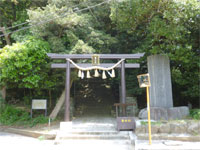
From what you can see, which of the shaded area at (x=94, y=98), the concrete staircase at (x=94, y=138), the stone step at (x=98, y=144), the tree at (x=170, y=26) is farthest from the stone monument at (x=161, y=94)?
the shaded area at (x=94, y=98)

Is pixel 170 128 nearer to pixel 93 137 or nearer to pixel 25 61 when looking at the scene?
pixel 93 137

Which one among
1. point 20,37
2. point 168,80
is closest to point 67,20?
point 20,37

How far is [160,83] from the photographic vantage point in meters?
8.77

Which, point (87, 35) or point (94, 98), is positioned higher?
point (87, 35)

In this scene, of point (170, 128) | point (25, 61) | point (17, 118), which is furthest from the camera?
point (17, 118)

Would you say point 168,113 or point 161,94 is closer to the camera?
point 168,113

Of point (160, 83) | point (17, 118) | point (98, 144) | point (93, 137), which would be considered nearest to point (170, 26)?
point (160, 83)

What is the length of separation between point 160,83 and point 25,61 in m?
7.03

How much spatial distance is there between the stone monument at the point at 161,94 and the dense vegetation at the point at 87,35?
23.3 inches

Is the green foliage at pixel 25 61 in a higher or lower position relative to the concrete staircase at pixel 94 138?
higher

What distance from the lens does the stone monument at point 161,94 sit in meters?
8.20

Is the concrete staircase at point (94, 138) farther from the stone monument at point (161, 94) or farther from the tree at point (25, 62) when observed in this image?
the tree at point (25, 62)

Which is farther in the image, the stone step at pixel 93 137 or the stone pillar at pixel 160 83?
the stone pillar at pixel 160 83

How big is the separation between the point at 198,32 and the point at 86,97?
951cm
